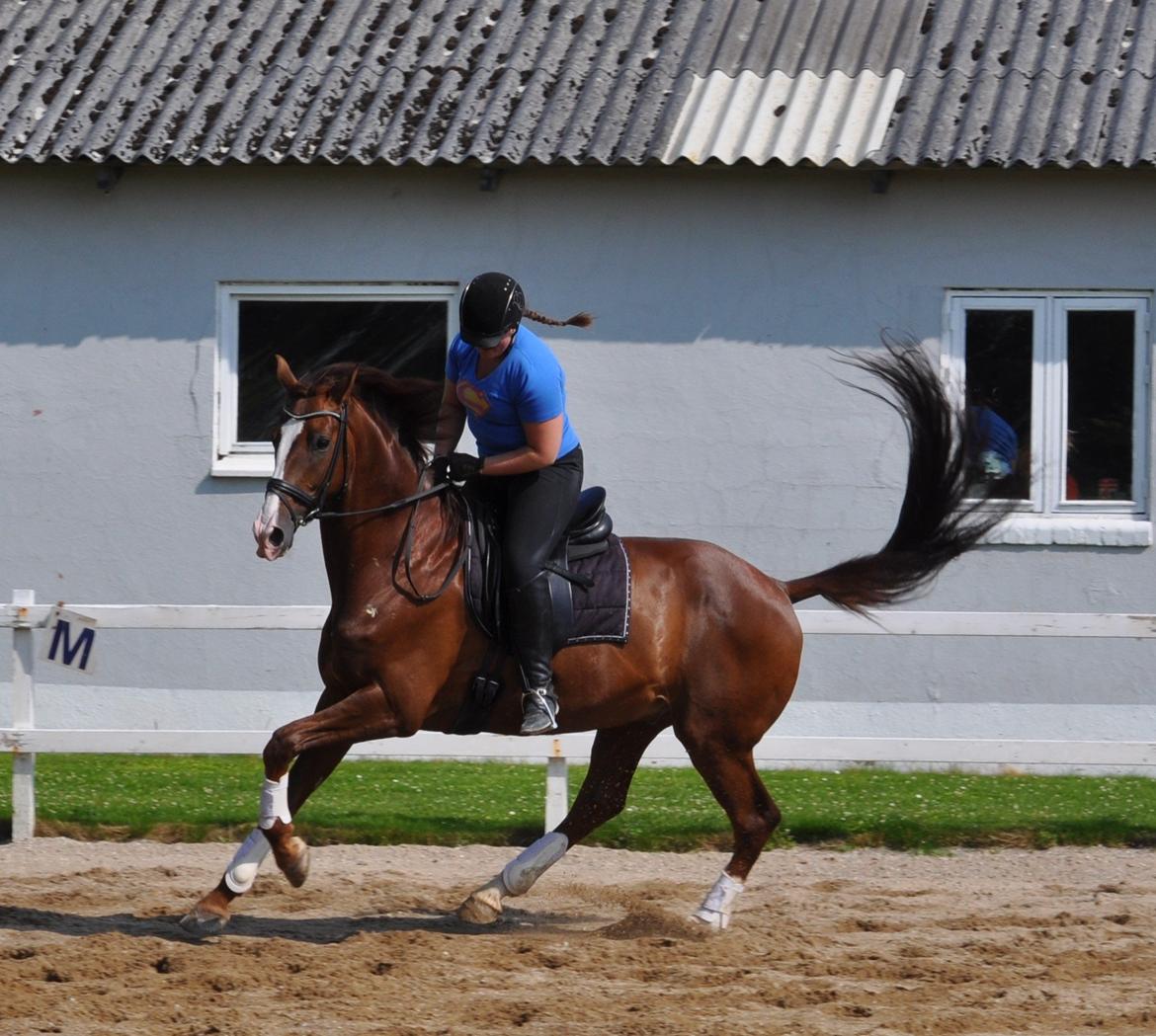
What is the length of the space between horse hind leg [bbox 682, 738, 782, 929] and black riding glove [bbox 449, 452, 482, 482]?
4.80 ft

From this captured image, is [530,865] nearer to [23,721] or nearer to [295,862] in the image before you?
[295,862]

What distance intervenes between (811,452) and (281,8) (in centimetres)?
518

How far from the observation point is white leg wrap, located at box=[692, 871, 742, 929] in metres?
6.56

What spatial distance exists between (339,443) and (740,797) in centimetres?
220

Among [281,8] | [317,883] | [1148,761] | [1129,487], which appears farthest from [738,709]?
[281,8]

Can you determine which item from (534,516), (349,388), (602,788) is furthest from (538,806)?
(349,388)

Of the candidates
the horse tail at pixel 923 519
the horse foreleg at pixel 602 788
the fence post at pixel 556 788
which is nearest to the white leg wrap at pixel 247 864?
the horse foreleg at pixel 602 788

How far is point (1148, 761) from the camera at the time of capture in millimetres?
8578

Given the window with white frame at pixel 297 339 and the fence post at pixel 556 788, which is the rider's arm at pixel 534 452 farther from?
the window with white frame at pixel 297 339

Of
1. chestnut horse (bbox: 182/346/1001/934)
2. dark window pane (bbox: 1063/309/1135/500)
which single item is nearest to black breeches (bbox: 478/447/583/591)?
chestnut horse (bbox: 182/346/1001/934)

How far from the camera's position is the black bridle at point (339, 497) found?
605cm

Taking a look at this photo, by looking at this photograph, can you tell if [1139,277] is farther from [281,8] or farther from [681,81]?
[281,8]

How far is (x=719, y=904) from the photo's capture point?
6.59 metres

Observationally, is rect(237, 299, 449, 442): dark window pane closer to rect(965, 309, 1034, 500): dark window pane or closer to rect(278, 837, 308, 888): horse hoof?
rect(965, 309, 1034, 500): dark window pane
